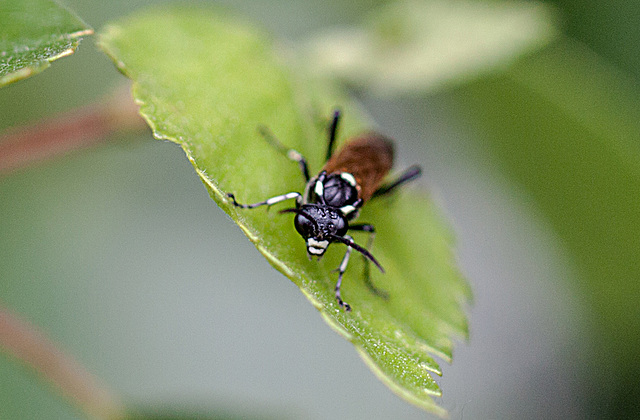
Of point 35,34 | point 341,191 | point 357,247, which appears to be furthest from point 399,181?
point 35,34

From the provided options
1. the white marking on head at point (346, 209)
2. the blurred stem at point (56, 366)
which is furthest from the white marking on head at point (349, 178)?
the blurred stem at point (56, 366)

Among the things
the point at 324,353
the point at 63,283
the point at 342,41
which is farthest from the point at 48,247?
the point at 342,41

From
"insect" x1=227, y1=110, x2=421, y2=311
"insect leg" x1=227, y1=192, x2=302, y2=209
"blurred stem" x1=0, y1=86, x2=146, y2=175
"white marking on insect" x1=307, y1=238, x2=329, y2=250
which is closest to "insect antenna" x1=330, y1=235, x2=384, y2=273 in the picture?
"insect" x1=227, y1=110, x2=421, y2=311

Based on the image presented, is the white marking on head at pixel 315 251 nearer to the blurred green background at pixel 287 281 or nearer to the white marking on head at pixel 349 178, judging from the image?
the white marking on head at pixel 349 178

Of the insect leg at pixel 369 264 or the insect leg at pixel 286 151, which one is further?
the insect leg at pixel 286 151

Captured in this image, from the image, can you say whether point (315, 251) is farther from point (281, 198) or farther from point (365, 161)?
point (365, 161)

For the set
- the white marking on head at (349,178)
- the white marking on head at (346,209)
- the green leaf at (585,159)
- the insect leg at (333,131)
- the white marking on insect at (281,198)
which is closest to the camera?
the white marking on insect at (281,198)
